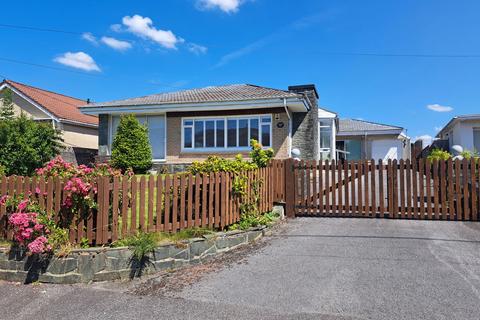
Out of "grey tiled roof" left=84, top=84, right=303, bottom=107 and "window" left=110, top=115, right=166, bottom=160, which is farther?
"window" left=110, top=115, right=166, bottom=160

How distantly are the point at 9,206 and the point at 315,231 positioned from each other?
5652 mm

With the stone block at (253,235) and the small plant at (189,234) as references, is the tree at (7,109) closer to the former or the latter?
the small plant at (189,234)

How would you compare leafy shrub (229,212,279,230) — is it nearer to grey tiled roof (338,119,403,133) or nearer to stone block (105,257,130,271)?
stone block (105,257,130,271)

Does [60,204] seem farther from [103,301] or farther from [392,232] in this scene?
[392,232]

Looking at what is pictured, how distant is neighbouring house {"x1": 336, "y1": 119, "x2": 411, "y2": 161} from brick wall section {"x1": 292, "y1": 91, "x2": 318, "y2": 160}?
12165 millimetres

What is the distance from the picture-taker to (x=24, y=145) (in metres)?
14.0

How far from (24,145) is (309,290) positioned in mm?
13540

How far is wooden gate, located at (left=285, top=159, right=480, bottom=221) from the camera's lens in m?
8.23

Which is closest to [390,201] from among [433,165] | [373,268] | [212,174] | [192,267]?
[433,165]

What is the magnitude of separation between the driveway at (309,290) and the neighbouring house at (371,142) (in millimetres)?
22030

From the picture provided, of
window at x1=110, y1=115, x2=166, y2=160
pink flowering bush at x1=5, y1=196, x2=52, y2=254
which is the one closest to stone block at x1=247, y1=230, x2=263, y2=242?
pink flowering bush at x1=5, y1=196, x2=52, y2=254

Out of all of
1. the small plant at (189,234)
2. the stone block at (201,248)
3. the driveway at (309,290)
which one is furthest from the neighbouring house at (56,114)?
the driveway at (309,290)

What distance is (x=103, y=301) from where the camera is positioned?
4371 millimetres

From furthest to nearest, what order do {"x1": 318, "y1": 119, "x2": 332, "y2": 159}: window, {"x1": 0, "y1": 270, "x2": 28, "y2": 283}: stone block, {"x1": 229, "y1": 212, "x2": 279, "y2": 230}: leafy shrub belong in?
{"x1": 318, "y1": 119, "x2": 332, "y2": 159}: window → {"x1": 229, "y1": 212, "x2": 279, "y2": 230}: leafy shrub → {"x1": 0, "y1": 270, "x2": 28, "y2": 283}: stone block
